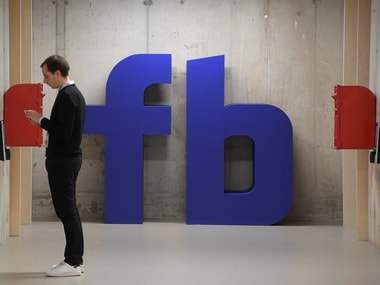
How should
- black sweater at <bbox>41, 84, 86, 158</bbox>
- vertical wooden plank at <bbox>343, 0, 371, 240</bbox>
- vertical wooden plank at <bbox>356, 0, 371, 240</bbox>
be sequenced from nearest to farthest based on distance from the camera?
black sweater at <bbox>41, 84, 86, 158</bbox> → vertical wooden plank at <bbox>356, 0, 371, 240</bbox> → vertical wooden plank at <bbox>343, 0, 371, 240</bbox>

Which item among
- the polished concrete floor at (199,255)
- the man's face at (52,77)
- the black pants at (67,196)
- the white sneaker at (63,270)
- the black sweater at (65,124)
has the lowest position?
the polished concrete floor at (199,255)

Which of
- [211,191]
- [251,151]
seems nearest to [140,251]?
[211,191]

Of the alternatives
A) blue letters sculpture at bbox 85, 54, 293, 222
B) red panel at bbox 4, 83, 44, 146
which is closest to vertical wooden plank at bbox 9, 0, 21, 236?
red panel at bbox 4, 83, 44, 146

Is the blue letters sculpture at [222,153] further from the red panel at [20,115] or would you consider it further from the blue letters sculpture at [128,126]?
the red panel at [20,115]

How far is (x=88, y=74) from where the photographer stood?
27.1 ft

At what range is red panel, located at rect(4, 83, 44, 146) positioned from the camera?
625cm

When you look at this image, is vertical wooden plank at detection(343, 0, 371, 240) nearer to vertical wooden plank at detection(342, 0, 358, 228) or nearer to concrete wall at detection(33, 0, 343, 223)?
vertical wooden plank at detection(342, 0, 358, 228)

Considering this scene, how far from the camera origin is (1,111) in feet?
20.3

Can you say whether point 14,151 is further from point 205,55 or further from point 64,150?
point 205,55

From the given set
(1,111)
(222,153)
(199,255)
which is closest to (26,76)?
(1,111)

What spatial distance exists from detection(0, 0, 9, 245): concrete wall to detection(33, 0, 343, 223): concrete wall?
183 centimetres

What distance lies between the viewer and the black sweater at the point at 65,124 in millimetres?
4586

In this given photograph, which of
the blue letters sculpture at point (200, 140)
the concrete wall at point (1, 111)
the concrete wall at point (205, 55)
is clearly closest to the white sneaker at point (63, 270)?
the concrete wall at point (1, 111)

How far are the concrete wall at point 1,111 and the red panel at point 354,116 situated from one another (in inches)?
115
